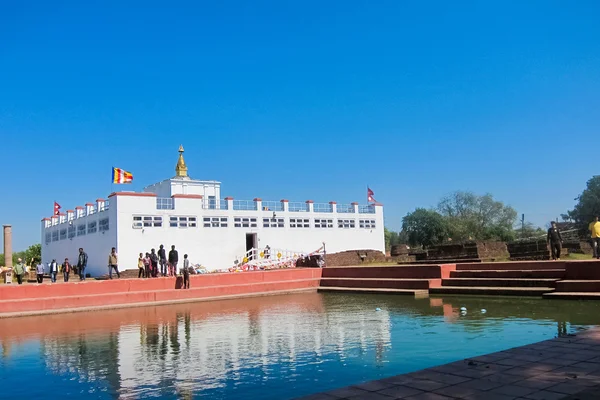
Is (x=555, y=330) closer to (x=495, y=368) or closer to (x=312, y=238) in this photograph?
(x=495, y=368)

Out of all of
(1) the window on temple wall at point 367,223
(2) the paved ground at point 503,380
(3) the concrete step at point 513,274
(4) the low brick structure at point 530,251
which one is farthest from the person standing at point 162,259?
(1) the window on temple wall at point 367,223

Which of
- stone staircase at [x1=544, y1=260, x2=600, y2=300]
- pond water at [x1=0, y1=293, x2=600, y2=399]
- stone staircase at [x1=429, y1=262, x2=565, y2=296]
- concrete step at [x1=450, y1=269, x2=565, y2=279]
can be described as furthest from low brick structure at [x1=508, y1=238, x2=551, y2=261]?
pond water at [x1=0, y1=293, x2=600, y2=399]

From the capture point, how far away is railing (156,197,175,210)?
31984mm

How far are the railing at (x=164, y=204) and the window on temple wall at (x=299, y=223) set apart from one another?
9323 mm

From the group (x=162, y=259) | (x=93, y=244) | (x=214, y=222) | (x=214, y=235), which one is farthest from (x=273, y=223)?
(x=162, y=259)

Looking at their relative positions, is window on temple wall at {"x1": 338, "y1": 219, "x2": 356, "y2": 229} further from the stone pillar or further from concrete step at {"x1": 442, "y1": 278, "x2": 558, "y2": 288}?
the stone pillar

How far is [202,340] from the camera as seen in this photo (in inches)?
386

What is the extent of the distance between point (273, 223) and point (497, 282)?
75.4 ft

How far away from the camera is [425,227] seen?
49531 millimetres

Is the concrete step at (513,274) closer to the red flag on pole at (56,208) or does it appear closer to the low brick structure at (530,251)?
the low brick structure at (530,251)

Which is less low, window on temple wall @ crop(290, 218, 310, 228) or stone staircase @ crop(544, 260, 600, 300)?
window on temple wall @ crop(290, 218, 310, 228)

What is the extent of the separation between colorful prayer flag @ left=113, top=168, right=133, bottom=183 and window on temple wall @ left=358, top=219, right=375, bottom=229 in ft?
60.3

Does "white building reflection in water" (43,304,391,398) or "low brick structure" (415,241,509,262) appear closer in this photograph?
"white building reflection in water" (43,304,391,398)

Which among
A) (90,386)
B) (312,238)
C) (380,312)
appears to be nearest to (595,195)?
(312,238)
